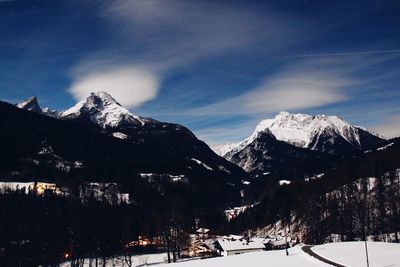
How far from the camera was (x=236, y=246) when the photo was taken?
379 ft

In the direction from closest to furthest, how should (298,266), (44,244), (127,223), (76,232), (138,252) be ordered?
(298,266), (44,244), (76,232), (138,252), (127,223)

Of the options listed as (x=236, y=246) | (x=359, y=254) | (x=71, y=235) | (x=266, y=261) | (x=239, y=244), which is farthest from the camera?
(x=71, y=235)

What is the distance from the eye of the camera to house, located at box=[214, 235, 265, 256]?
112875mm

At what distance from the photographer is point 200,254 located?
129m

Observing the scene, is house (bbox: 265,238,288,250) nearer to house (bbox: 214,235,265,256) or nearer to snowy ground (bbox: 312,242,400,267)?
house (bbox: 214,235,265,256)

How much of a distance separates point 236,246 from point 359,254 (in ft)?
175

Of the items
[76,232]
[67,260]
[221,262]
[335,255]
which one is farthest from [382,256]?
[67,260]

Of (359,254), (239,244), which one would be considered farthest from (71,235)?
(359,254)

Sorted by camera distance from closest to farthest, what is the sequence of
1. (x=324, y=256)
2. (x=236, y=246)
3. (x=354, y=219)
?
1. (x=324, y=256)
2. (x=236, y=246)
3. (x=354, y=219)

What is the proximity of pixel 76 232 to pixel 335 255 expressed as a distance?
7825cm

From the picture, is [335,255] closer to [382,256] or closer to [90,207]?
[382,256]

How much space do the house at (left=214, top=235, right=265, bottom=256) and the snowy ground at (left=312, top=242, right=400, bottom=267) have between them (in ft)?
127

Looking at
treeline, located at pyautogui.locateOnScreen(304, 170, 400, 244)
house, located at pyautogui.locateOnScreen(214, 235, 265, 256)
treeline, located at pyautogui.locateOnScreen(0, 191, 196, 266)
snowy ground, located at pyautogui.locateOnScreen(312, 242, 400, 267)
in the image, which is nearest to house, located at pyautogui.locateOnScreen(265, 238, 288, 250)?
house, located at pyautogui.locateOnScreen(214, 235, 265, 256)

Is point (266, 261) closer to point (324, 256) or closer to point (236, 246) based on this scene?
point (324, 256)
